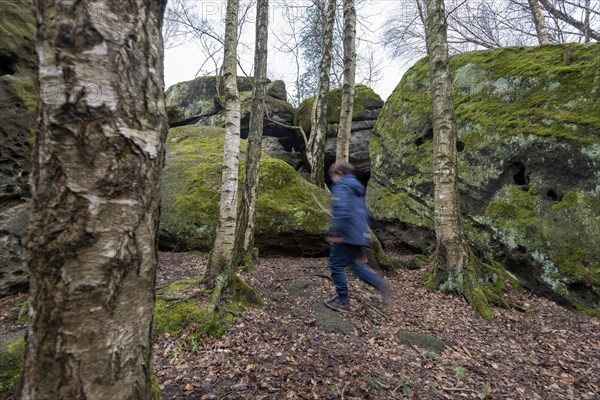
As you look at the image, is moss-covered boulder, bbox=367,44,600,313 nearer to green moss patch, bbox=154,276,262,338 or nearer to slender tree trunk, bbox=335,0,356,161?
slender tree trunk, bbox=335,0,356,161

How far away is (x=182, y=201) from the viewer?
7.88 metres

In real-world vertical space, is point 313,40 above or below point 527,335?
above

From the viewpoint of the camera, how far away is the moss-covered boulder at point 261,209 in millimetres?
7633

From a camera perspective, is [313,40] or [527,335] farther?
[313,40]

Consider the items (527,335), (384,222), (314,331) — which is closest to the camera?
(314,331)

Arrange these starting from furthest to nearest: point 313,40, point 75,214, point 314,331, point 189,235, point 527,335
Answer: point 313,40 < point 189,235 < point 527,335 < point 314,331 < point 75,214

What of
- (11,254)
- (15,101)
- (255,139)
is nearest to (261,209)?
(255,139)

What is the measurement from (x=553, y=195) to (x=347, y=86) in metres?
5.92

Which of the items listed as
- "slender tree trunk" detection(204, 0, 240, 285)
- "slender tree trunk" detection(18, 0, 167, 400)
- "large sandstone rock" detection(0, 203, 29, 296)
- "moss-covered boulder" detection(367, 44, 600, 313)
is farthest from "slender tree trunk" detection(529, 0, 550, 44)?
"large sandstone rock" detection(0, 203, 29, 296)

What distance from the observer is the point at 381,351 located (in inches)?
146

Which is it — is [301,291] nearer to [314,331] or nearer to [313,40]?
[314,331]

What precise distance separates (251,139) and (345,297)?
3.46 m

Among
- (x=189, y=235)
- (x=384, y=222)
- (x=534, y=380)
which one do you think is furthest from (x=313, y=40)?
(x=534, y=380)

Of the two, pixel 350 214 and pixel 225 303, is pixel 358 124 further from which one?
pixel 225 303
